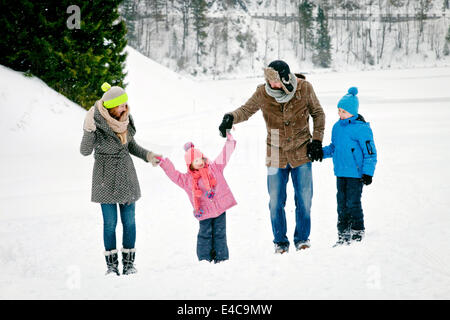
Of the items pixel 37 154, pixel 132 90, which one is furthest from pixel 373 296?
pixel 132 90

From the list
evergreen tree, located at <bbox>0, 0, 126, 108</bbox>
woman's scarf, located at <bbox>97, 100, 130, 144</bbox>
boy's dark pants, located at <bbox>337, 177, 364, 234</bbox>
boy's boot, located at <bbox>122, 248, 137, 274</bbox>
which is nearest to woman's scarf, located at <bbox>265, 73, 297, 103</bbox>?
boy's dark pants, located at <bbox>337, 177, 364, 234</bbox>

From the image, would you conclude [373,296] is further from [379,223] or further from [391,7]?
[391,7]

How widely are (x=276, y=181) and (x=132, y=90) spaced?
18050mm

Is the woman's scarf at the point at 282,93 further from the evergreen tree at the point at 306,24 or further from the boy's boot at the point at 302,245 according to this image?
the evergreen tree at the point at 306,24

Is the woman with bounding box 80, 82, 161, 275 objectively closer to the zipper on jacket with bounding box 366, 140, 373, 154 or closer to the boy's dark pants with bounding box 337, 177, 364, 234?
the boy's dark pants with bounding box 337, 177, 364, 234

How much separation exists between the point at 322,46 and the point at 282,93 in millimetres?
72887

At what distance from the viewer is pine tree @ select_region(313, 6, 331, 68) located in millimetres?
72500

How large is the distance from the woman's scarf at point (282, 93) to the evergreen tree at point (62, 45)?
9801 millimetres

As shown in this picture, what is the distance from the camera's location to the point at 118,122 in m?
3.89

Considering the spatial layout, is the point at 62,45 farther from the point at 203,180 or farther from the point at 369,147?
the point at 369,147

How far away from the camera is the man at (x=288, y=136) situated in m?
4.17

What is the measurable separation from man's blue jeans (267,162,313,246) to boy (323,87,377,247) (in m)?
0.37

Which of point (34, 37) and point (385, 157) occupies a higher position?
point (34, 37)

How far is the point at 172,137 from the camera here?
47.5ft
